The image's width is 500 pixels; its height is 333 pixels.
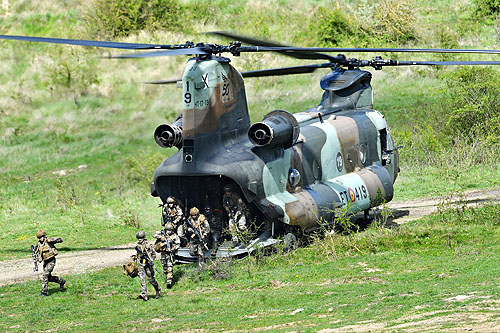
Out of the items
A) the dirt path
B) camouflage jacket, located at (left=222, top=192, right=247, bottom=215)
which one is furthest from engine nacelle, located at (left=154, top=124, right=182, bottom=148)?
the dirt path

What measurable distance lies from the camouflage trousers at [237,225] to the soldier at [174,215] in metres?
1.27

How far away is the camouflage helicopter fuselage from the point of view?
64.6 feet

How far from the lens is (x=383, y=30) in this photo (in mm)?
54188

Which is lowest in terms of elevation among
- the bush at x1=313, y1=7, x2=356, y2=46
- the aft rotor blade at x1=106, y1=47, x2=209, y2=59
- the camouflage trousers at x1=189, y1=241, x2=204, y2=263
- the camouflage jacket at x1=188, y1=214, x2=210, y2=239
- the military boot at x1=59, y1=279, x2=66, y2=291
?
the military boot at x1=59, y1=279, x2=66, y2=291

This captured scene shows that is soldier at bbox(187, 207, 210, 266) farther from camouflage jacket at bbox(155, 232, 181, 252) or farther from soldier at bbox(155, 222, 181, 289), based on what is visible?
soldier at bbox(155, 222, 181, 289)

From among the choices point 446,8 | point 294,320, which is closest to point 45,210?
point 294,320

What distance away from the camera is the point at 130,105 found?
43.0 metres

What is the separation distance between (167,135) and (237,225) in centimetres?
299

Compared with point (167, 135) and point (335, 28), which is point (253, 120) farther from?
point (167, 135)

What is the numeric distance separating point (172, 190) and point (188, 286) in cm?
304

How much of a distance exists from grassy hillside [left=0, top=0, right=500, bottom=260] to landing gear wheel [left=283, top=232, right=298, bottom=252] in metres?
7.23

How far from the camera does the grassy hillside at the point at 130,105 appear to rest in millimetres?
31562

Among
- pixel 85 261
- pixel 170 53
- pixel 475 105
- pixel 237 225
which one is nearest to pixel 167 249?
pixel 237 225

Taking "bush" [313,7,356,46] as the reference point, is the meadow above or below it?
below
